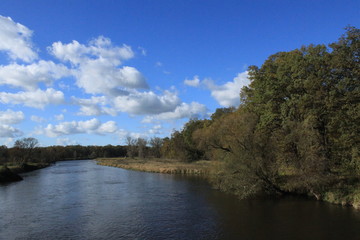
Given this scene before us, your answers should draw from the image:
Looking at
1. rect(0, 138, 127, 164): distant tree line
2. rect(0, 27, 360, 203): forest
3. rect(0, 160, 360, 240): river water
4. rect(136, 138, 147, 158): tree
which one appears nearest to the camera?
rect(0, 160, 360, 240): river water

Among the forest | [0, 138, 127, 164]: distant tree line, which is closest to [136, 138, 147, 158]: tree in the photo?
[0, 138, 127, 164]: distant tree line

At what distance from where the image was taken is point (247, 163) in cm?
2469

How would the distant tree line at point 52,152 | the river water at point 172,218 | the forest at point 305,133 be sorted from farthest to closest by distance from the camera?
the distant tree line at point 52,152
the forest at point 305,133
the river water at point 172,218

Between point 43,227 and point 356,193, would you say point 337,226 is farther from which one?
point 43,227

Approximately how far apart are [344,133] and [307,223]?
33.5ft

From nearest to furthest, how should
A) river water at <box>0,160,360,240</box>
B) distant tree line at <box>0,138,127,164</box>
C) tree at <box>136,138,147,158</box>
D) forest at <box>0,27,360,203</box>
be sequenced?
river water at <box>0,160,360,240</box>
forest at <box>0,27,360,203</box>
distant tree line at <box>0,138,127,164</box>
tree at <box>136,138,147,158</box>

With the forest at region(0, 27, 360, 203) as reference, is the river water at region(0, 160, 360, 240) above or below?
below

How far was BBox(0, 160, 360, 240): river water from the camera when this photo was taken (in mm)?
15719

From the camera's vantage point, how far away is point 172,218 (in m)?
19.1

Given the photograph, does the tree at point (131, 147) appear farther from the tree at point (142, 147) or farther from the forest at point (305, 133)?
the forest at point (305, 133)

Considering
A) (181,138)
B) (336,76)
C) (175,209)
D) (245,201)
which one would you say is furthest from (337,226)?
(181,138)

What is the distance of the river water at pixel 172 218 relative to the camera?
15719 mm

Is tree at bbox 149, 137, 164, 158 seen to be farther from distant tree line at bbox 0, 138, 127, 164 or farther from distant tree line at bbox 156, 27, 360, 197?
distant tree line at bbox 156, 27, 360, 197

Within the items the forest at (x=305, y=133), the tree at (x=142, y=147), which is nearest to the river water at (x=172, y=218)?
the forest at (x=305, y=133)
